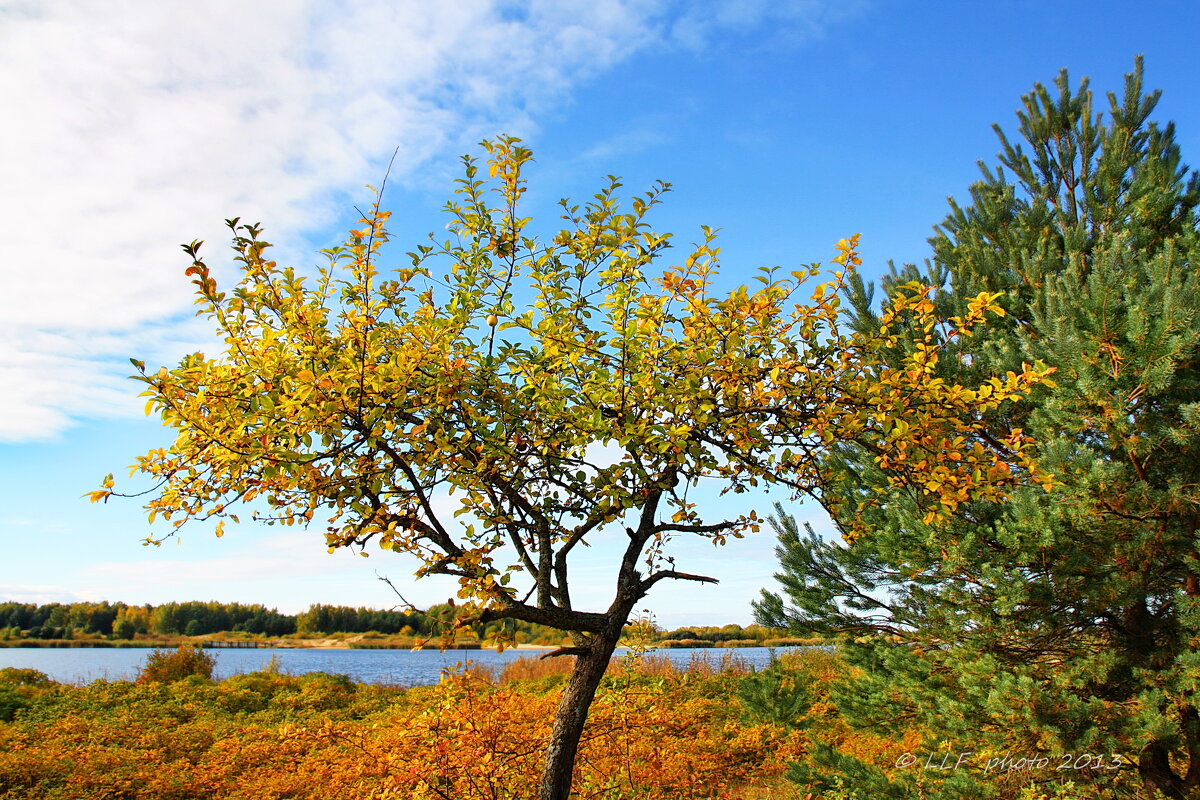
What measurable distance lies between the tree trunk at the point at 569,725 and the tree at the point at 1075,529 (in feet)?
5.33

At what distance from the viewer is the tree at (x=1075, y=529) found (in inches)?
166

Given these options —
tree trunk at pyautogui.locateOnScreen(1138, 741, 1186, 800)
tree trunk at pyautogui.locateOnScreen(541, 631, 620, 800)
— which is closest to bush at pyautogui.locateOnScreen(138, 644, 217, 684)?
tree trunk at pyautogui.locateOnScreen(541, 631, 620, 800)

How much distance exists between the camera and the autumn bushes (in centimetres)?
448

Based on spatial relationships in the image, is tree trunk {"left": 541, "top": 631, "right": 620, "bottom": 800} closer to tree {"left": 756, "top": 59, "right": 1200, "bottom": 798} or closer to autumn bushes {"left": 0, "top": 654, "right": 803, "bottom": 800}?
autumn bushes {"left": 0, "top": 654, "right": 803, "bottom": 800}

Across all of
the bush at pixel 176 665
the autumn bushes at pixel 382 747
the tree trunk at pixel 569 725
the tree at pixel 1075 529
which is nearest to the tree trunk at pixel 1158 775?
the tree at pixel 1075 529

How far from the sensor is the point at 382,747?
6.30m

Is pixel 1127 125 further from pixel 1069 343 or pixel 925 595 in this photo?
pixel 925 595

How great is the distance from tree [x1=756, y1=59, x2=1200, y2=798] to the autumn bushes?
195cm

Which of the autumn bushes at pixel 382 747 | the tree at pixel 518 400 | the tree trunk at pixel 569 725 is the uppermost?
→ the tree at pixel 518 400

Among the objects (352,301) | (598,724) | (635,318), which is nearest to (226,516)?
(352,301)

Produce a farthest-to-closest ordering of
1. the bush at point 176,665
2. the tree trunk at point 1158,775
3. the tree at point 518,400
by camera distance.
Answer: the bush at point 176,665
the tree trunk at point 1158,775
the tree at point 518,400

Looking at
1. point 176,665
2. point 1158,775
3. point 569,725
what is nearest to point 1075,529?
point 1158,775

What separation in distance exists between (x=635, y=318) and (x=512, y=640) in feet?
4.77

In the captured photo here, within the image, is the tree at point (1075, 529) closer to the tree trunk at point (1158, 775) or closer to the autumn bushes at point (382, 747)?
the tree trunk at point (1158, 775)
